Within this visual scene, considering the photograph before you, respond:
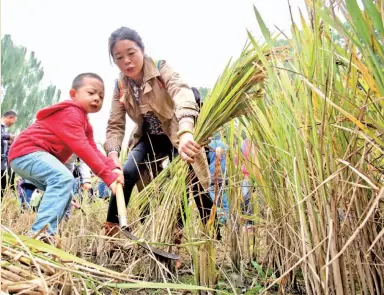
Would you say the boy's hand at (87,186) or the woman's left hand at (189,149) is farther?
the boy's hand at (87,186)

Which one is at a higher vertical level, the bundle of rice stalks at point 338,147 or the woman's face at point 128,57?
the woman's face at point 128,57

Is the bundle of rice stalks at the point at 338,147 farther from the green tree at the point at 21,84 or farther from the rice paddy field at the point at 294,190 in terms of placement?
the green tree at the point at 21,84

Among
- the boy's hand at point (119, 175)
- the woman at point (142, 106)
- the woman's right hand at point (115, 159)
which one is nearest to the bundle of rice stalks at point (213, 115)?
the woman at point (142, 106)

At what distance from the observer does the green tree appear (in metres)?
19.5

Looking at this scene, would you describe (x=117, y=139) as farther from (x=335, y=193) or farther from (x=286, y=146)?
(x=335, y=193)

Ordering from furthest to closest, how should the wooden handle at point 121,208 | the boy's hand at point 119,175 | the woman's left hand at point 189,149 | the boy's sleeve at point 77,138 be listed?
the boy's sleeve at point 77,138, the boy's hand at point 119,175, the wooden handle at point 121,208, the woman's left hand at point 189,149

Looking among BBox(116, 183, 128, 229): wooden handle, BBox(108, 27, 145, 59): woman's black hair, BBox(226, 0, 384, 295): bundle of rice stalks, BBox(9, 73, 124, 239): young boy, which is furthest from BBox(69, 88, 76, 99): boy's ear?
BBox(226, 0, 384, 295): bundle of rice stalks

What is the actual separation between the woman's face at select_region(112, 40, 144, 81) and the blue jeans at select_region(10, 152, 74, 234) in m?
0.59

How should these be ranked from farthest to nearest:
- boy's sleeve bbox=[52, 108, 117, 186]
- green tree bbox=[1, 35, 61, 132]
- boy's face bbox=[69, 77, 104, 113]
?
green tree bbox=[1, 35, 61, 132], boy's face bbox=[69, 77, 104, 113], boy's sleeve bbox=[52, 108, 117, 186]

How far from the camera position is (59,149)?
2230 mm

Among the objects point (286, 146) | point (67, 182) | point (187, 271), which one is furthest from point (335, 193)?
point (67, 182)

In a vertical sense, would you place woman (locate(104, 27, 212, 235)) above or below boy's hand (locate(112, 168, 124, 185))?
Result: above

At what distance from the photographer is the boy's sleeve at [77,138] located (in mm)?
2086

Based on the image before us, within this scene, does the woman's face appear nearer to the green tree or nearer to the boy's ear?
the boy's ear
